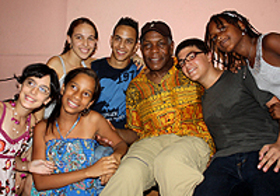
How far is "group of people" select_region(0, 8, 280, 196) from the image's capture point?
61.2 inches

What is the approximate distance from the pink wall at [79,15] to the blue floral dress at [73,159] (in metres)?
1.65

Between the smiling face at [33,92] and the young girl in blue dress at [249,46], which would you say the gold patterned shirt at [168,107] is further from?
the smiling face at [33,92]

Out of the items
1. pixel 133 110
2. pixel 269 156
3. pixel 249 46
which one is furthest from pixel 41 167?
pixel 249 46

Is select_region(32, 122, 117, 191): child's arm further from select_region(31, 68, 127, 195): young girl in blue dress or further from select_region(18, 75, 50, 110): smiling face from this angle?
select_region(18, 75, 50, 110): smiling face

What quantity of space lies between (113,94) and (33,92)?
0.81 metres

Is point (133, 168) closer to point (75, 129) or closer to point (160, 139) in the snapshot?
point (160, 139)

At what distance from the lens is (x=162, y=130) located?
2.05m

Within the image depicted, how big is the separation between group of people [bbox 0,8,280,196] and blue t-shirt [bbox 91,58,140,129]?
16cm

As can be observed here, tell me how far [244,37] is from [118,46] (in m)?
1.18

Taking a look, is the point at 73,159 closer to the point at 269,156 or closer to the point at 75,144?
the point at 75,144

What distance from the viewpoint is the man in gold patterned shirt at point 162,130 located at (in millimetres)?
1533

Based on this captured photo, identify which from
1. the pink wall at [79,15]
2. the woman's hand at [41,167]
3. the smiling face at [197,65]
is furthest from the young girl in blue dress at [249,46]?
the woman's hand at [41,167]

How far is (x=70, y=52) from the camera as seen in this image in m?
→ 2.46

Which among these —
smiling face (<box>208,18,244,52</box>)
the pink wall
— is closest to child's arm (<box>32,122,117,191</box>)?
smiling face (<box>208,18,244,52</box>)
